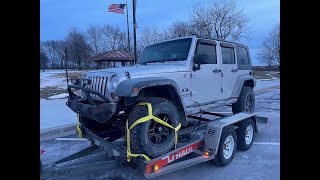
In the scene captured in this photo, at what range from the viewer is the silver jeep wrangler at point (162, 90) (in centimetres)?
362

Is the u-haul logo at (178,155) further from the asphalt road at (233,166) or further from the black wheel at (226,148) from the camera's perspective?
the black wheel at (226,148)

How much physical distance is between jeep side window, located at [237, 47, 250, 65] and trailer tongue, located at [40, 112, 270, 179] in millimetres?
1661

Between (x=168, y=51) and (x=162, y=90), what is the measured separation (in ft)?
3.66

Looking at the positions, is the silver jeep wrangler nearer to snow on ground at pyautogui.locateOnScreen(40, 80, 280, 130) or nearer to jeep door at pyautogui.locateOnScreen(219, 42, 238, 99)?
jeep door at pyautogui.locateOnScreen(219, 42, 238, 99)

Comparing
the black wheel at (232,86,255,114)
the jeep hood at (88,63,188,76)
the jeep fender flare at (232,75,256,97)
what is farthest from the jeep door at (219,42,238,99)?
the jeep hood at (88,63,188,76)

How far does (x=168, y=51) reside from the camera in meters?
5.06

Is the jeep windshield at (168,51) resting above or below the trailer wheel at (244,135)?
above

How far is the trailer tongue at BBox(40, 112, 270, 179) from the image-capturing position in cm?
338

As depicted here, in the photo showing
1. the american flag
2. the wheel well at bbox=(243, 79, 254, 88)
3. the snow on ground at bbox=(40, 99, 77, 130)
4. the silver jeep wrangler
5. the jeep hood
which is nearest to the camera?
the silver jeep wrangler

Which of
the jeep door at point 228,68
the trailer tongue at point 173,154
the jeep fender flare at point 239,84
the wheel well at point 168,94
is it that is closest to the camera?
the trailer tongue at point 173,154

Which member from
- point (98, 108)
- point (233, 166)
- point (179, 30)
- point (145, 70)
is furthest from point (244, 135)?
point (179, 30)

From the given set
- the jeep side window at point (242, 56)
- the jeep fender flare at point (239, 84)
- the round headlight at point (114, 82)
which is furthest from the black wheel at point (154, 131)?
the jeep side window at point (242, 56)

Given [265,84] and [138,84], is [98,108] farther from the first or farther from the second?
[265,84]

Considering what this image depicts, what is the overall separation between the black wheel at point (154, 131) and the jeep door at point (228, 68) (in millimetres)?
2016
